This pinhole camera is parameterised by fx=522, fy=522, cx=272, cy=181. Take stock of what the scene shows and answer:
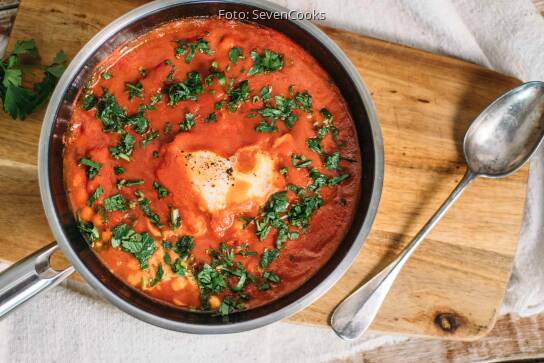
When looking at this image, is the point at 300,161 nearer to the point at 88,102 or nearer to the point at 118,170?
the point at 118,170

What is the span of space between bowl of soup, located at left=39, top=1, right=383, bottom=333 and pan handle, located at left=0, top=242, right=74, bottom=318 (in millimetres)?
139

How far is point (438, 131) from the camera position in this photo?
3230mm

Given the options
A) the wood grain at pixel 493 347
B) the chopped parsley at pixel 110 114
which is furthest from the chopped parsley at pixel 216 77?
the wood grain at pixel 493 347

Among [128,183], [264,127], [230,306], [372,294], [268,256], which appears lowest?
[372,294]

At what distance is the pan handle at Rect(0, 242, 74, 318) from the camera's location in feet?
8.29

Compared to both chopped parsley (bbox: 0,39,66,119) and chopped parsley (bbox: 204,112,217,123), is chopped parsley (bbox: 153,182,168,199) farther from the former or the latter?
chopped parsley (bbox: 0,39,66,119)

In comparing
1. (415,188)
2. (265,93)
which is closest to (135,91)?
(265,93)

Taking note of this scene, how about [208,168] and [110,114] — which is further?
[110,114]

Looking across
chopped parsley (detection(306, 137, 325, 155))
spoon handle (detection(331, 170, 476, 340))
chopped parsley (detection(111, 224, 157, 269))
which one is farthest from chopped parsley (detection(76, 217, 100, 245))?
spoon handle (detection(331, 170, 476, 340))

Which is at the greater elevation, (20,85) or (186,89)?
(186,89)

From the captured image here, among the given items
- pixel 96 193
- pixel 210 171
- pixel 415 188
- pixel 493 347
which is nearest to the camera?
pixel 210 171

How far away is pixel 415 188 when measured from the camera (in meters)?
3.19

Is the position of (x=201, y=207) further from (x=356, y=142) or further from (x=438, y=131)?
(x=438, y=131)

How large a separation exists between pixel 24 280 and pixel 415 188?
87.8 inches
